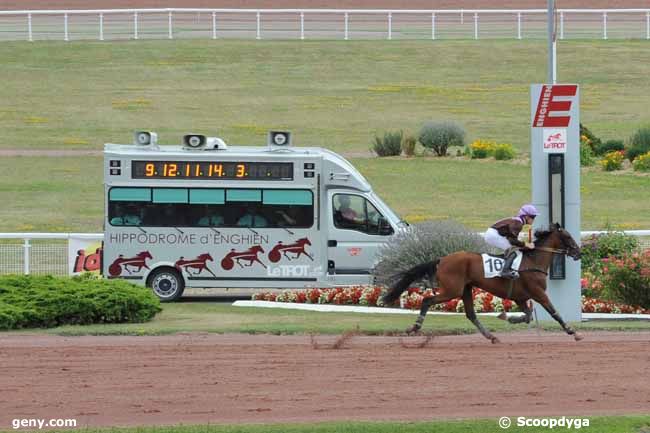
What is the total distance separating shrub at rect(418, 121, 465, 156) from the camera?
130 ft

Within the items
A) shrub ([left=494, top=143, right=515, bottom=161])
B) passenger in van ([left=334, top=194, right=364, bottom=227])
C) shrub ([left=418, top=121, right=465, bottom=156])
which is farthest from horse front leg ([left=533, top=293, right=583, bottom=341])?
shrub ([left=418, top=121, right=465, bottom=156])

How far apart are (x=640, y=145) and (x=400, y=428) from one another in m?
28.1

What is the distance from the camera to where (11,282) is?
18828mm

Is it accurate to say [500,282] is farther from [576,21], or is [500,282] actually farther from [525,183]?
[576,21]

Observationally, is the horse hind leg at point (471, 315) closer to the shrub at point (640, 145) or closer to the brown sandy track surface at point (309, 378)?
the brown sandy track surface at point (309, 378)

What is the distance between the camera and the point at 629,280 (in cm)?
2055

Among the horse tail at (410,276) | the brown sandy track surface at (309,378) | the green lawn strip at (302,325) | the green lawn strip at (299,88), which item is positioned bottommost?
the brown sandy track surface at (309,378)

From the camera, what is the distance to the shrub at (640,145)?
37531mm

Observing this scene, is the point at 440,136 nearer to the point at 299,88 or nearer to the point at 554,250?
the point at 299,88

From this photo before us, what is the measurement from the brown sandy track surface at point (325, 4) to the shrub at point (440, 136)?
25592mm

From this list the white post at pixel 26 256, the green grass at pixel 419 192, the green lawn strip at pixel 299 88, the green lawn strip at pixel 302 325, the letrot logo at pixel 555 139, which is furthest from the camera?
the green lawn strip at pixel 299 88

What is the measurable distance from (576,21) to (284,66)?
15978mm

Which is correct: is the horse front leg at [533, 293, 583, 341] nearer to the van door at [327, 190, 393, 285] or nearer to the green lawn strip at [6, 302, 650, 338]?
the green lawn strip at [6, 302, 650, 338]

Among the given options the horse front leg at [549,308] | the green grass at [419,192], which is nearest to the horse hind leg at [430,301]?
the horse front leg at [549,308]
